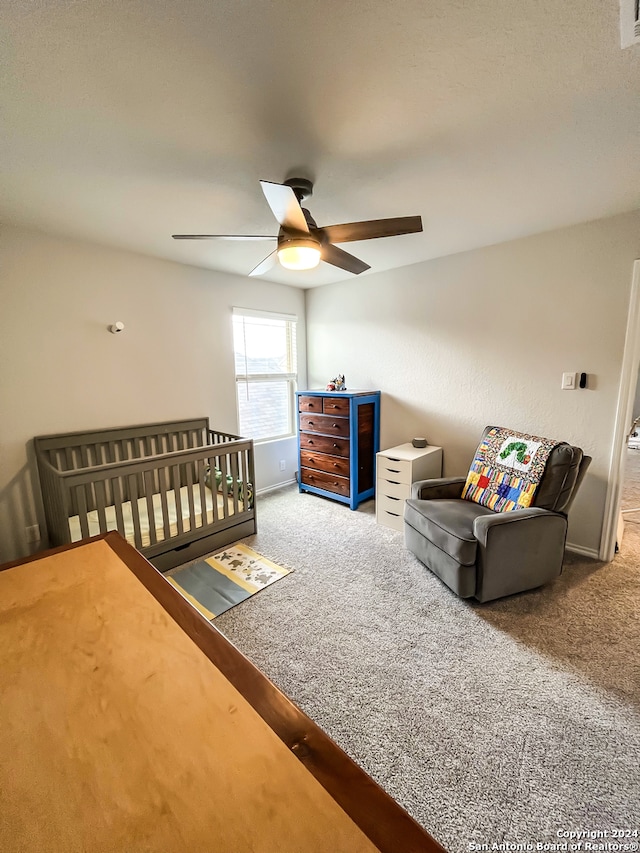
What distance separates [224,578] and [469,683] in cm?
156

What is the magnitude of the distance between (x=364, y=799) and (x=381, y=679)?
52.8 inches

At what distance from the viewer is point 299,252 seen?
189 cm

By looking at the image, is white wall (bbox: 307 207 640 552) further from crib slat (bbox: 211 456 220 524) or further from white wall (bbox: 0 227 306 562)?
crib slat (bbox: 211 456 220 524)

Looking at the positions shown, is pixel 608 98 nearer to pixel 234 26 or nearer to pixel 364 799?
pixel 234 26

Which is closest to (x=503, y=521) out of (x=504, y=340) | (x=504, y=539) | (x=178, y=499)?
(x=504, y=539)

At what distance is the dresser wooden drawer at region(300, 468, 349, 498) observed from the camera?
370 cm

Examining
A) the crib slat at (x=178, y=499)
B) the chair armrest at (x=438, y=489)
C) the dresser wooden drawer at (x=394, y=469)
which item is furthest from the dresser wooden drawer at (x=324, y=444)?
the crib slat at (x=178, y=499)

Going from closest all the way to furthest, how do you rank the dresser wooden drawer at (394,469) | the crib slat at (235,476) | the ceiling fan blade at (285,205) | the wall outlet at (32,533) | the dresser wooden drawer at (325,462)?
the ceiling fan blade at (285,205) → the wall outlet at (32,533) → the crib slat at (235,476) → the dresser wooden drawer at (394,469) → the dresser wooden drawer at (325,462)

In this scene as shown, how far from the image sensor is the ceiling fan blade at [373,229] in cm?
175

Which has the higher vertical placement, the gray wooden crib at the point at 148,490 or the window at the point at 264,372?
the window at the point at 264,372

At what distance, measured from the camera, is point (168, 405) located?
3342mm

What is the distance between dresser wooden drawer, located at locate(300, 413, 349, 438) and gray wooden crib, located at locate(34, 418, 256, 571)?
904mm

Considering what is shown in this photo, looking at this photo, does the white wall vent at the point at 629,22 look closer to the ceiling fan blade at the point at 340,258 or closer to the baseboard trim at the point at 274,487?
the ceiling fan blade at the point at 340,258

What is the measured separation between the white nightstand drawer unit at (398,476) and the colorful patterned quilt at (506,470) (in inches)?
18.6
